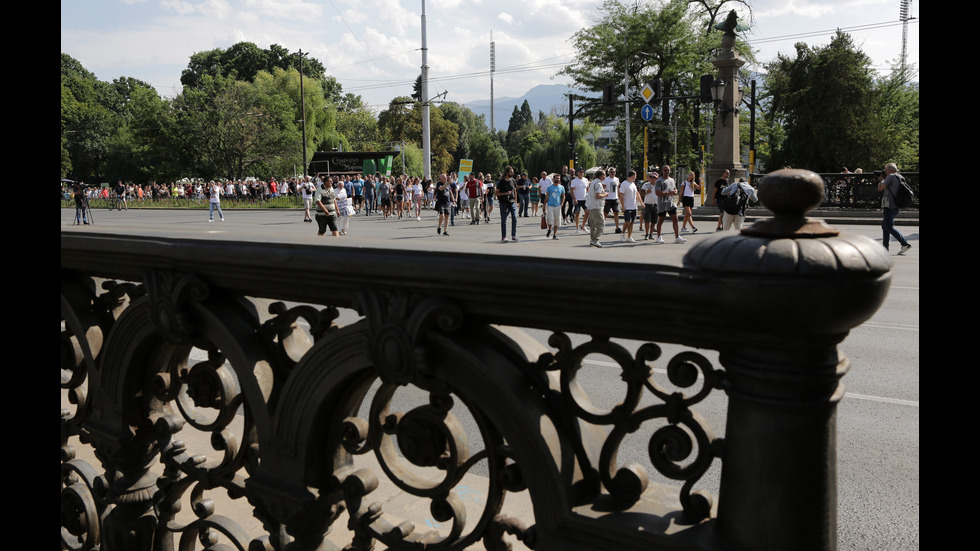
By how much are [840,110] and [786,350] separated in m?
50.2

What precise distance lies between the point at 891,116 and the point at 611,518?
52291 millimetres

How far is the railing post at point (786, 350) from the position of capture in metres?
1.04

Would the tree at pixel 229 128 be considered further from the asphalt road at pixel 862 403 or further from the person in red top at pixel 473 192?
the asphalt road at pixel 862 403

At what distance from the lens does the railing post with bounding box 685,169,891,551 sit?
1.04 meters

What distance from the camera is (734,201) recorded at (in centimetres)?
1752

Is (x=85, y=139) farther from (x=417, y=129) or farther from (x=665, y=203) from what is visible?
(x=665, y=203)

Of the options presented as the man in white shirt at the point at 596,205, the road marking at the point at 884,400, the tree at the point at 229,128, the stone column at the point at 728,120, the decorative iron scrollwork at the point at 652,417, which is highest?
the tree at the point at 229,128

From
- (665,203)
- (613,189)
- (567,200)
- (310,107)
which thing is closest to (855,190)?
(613,189)

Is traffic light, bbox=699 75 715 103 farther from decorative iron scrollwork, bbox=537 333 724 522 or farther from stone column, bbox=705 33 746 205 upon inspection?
decorative iron scrollwork, bbox=537 333 724 522

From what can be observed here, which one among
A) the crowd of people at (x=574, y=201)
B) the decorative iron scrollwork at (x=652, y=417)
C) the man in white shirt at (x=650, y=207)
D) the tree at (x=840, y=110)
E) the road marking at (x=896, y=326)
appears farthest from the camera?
the tree at (x=840, y=110)

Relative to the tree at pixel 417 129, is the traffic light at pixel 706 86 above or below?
below

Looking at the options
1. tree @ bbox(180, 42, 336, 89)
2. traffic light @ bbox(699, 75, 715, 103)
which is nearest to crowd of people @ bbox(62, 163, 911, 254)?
traffic light @ bbox(699, 75, 715, 103)

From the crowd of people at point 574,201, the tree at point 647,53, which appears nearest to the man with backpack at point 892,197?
the crowd of people at point 574,201
